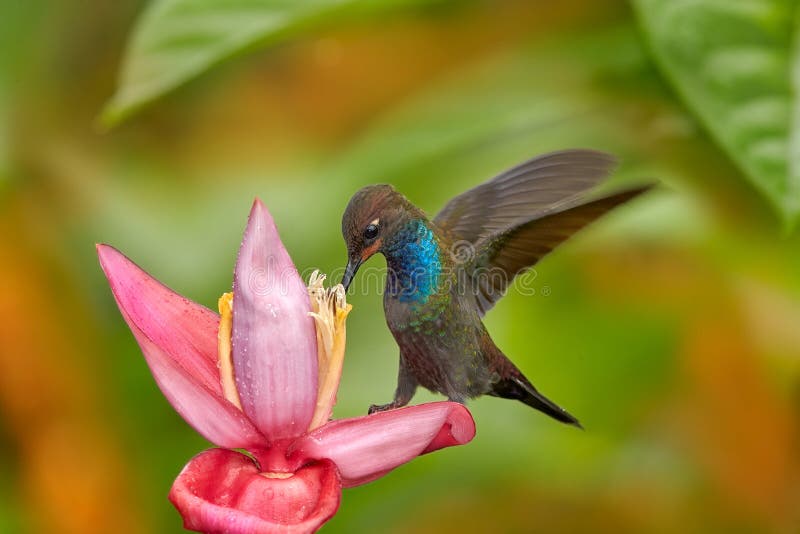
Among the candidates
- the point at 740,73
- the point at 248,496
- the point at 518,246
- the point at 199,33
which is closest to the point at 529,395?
the point at 518,246

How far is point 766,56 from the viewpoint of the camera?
898 mm

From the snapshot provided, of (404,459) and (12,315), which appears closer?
(404,459)

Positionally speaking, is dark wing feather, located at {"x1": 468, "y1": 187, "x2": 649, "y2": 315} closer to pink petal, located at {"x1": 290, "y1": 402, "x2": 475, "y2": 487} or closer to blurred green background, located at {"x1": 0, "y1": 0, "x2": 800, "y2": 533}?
pink petal, located at {"x1": 290, "y1": 402, "x2": 475, "y2": 487}

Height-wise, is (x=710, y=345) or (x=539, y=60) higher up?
(x=539, y=60)

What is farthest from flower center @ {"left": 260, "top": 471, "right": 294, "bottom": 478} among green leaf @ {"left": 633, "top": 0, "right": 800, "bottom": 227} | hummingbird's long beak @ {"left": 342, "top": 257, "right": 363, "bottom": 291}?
green leaf @ {"left": 633, "top": 0, "right": 800, "bottom": 227}

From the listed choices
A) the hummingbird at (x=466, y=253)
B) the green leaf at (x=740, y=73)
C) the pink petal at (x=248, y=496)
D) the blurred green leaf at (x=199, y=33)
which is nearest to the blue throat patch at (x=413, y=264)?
the hummingbird at (x=466, y=253)

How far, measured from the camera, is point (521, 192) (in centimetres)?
74

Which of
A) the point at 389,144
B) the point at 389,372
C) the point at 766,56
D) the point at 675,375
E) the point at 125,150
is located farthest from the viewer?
the point at 125,150

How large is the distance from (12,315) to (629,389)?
0.75 m

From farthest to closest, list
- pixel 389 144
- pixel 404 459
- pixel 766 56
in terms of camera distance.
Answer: pixel 389 144
pixel 766 56
pixel 404 459

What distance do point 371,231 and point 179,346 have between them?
0.49 feet

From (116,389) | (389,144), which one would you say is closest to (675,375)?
(389,144)

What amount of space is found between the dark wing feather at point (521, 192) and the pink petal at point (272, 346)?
0.17 m

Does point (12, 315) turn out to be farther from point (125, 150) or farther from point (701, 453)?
point (701, 453)
